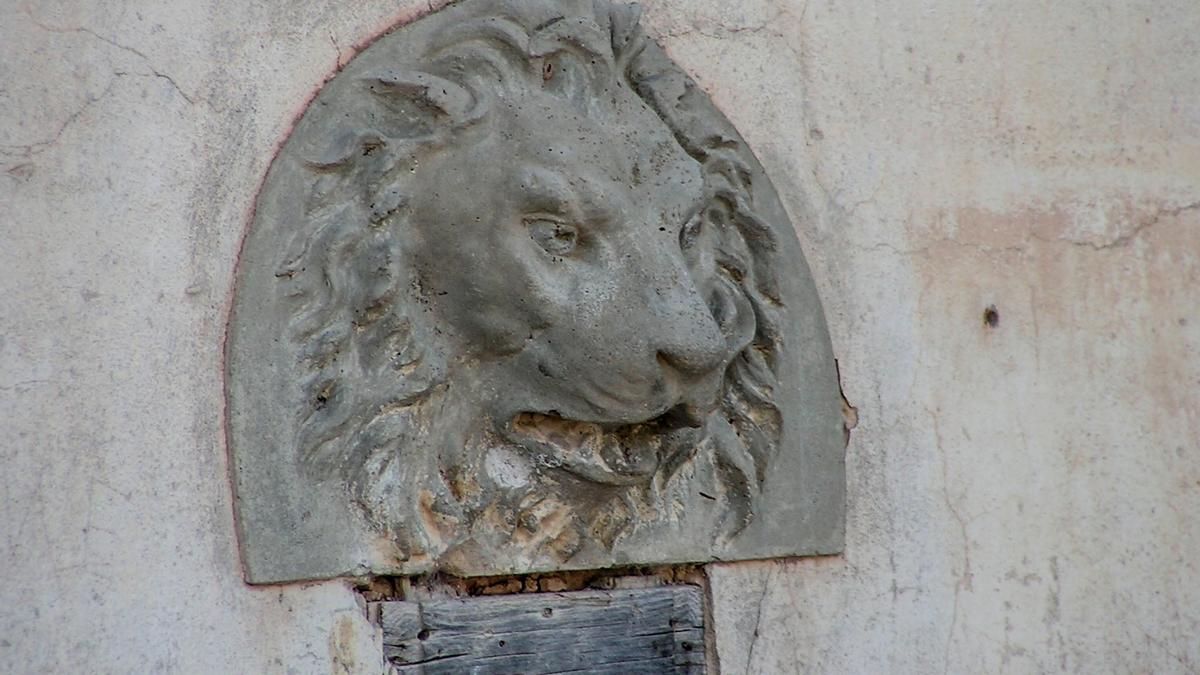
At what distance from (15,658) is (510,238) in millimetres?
933

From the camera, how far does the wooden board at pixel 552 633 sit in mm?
2311

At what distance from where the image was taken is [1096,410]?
2.93 metres

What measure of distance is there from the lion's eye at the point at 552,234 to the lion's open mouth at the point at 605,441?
27 cm

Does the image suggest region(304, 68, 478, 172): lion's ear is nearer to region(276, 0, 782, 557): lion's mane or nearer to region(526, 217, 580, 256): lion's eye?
region(276, 0, 782, 557): lion's mane

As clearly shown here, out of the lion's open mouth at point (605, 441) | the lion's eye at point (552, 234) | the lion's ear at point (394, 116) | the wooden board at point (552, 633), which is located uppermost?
the lion's ear at point (394, 116)

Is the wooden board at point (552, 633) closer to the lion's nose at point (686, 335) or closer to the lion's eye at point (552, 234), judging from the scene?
the lion's nose at point (686, 335)

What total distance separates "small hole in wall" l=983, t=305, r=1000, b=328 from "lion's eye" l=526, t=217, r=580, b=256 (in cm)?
96

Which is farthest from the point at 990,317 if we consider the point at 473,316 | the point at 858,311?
the point at 473,316

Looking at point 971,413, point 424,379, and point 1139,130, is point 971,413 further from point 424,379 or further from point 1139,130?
point 424,379

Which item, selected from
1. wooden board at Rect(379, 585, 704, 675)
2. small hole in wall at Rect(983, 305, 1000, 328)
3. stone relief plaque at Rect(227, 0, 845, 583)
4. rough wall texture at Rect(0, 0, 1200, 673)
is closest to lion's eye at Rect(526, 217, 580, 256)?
stone relief plaque at Rect(227, 0, 845, 583)

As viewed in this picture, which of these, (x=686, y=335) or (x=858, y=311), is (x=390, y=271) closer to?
(x=686, y=335)

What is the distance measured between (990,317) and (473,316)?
3.63ft

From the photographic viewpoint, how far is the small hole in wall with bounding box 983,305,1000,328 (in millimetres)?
2873

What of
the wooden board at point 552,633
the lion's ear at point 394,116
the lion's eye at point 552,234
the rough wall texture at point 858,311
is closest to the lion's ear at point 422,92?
the lion's ear at point 394,116
